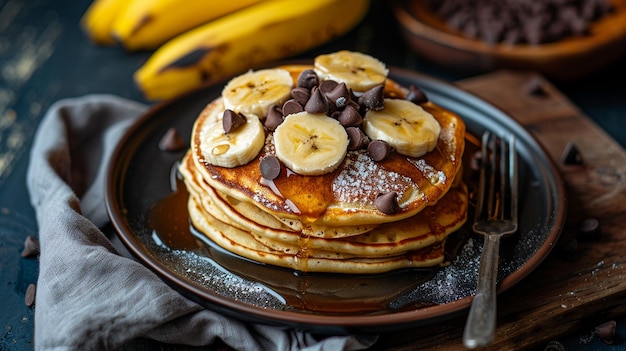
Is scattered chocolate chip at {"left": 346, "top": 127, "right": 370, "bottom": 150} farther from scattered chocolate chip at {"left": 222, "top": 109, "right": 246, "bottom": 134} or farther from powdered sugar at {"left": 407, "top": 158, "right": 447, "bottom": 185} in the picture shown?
scattered chocolate chip at {"left": 222, "top": 109, "right": 246, "bottom": 134}

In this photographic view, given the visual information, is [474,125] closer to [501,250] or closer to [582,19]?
[501,250]

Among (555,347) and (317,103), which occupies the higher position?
(317,103)

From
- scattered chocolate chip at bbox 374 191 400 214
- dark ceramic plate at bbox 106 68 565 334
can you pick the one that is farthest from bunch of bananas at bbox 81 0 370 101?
scattered chocolate chip at bbox 374 191 400 214

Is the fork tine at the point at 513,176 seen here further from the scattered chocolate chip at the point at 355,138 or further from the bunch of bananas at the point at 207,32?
the bunch of bananas at the point at 207,32

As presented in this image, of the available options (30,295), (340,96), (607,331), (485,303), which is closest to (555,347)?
(607,331)

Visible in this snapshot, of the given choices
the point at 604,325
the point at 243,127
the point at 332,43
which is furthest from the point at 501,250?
the point at 332,43

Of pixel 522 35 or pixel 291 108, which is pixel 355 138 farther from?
pixel 522 35
